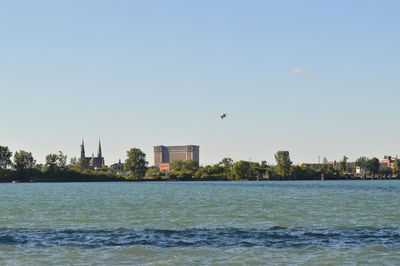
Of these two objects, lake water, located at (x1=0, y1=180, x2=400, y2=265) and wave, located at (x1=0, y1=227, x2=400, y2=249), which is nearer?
lake water, located at (x1=0, y1=180, x2=400, y2=265)

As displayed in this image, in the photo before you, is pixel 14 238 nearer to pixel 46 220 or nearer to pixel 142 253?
pixel 142 253

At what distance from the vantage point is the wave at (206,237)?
35.6 metres

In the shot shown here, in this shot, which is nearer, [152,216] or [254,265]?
[254,265]

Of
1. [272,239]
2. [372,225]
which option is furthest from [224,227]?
[372,225]

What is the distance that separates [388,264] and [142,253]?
12.5 meters

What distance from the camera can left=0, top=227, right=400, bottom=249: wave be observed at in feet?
117

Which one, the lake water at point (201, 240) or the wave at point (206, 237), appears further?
the wave at point (206, 237)

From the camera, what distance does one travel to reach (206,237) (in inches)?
1524

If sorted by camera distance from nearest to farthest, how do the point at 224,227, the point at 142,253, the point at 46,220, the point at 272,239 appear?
the point at 142,253 → the point at 272,239 → the point at 224,227 → the point at 46,220

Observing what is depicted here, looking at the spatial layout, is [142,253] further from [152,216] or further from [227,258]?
[152,216]

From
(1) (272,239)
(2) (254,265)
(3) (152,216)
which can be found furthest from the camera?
(3) (152,216)

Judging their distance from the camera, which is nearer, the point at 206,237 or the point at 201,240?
the point at 201,240

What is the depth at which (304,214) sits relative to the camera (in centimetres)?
6006

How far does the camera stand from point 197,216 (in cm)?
5716
